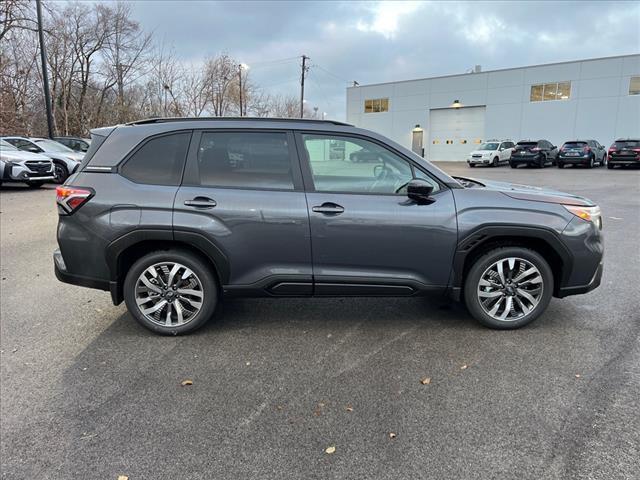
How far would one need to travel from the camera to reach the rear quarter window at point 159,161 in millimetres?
3785

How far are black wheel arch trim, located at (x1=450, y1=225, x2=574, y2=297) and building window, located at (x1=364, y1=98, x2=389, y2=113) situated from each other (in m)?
45.2

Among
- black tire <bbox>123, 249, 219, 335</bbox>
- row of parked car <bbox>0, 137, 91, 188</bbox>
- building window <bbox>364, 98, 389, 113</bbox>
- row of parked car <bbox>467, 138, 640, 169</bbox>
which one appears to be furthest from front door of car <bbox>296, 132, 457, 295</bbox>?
building window <bbox>364, 98, 389, 113</bbox>

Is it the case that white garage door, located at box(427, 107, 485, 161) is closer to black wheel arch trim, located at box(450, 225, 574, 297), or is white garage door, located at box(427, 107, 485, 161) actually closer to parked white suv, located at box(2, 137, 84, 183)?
parked white suv, located at box(2, 137, 84, 183)

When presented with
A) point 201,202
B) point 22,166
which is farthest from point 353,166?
point 22,166

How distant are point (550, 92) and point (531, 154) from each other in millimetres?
12810

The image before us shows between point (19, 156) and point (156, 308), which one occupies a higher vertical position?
point (19, 156)

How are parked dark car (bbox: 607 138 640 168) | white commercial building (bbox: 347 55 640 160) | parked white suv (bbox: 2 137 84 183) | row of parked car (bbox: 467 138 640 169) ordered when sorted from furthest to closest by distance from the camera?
white commercial building (bbox: 347 55 640 160) < row of parked car (bbox: 467 138 640 169) < parked dark car (bbox: 607 138 640 168) < parked white suv (bbox: 2 137 84 183)

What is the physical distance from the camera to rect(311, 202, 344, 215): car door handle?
12.1 ft

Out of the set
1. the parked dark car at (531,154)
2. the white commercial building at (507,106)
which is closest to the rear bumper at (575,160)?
the parked dark car at (531,154)

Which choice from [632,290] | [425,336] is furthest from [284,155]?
[632,290]

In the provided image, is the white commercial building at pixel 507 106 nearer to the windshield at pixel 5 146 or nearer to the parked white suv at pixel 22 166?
the parked white suv at pixel 22 166

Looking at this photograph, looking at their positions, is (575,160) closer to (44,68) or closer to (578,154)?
(578,154)

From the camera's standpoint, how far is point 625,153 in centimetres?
2509

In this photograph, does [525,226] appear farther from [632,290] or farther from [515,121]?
[515,121]
